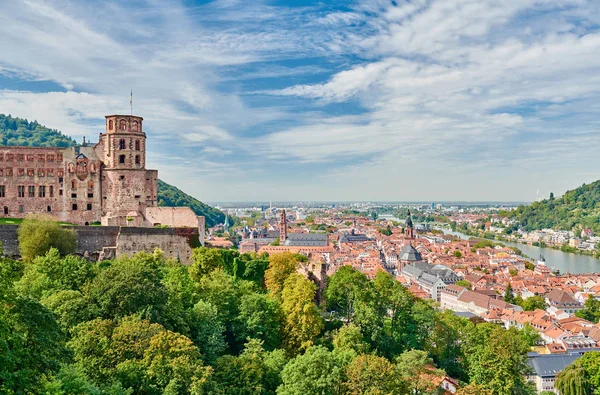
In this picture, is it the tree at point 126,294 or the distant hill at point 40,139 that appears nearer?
the tree at point 126,294

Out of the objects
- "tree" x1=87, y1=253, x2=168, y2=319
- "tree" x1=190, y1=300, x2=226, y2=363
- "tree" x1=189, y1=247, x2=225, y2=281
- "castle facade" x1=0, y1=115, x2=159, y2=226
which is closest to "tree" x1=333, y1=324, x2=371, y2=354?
"tree" x1=190, y1=300, x2=226, y2=363

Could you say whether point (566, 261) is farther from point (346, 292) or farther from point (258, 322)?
point (258, 322)

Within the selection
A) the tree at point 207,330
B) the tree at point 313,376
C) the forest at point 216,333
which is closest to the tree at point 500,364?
the forest at point 216,333

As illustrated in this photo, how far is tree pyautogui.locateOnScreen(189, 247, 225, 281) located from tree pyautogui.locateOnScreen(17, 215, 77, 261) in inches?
285

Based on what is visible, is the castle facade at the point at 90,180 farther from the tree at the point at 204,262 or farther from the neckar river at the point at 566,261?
the neckar river at the point at 566,261

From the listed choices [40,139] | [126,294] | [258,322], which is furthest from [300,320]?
[40,139]

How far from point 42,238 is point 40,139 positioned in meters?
109

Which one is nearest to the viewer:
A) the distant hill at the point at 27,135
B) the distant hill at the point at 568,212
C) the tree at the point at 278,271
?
the tree at the point at 278,271

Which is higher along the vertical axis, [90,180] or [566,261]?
[90,180]

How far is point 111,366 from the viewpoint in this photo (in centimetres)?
1761

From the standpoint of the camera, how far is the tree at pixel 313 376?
20188 mm

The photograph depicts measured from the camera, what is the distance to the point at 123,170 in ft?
118

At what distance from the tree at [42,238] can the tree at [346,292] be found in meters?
16.1

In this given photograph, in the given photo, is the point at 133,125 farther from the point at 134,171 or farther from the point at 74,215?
the point at 74,215
